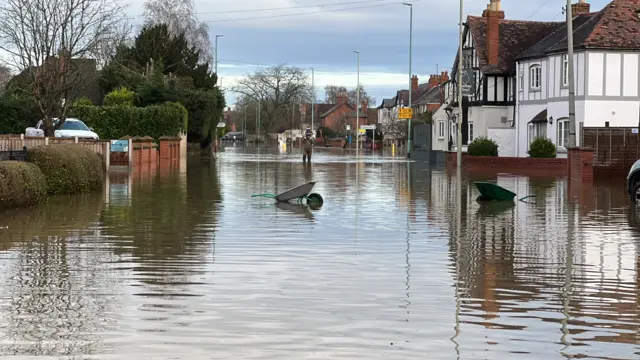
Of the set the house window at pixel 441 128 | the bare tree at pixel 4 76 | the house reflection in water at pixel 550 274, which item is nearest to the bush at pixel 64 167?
the house reflection in water at pixel 550 274

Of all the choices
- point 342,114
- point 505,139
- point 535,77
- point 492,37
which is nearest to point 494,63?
point 492,37

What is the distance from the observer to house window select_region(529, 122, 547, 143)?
54.8m

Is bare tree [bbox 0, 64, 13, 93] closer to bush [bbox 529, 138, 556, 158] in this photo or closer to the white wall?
bush [bbox 529, 138, 556, 158]

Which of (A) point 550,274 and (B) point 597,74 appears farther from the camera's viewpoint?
(B) point 597,74

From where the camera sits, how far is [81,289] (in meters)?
10.1

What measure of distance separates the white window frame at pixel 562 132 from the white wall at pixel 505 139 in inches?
239

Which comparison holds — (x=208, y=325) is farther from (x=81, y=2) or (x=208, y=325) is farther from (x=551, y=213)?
(x=81, y=2)

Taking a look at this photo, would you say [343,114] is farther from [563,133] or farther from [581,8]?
[563,133]

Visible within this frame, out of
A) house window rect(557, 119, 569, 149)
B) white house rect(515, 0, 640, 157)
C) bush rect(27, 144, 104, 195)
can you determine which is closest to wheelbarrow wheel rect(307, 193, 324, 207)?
bush rect(27, 144, 104, 195)

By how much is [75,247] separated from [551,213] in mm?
10983

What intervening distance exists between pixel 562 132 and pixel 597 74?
4.19 m

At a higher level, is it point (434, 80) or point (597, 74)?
point (434, 80)

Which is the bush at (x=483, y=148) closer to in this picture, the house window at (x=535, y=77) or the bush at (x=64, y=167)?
the house window at (x=535, y=77)

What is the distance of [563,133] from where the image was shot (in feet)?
170
